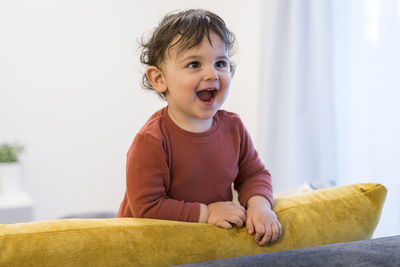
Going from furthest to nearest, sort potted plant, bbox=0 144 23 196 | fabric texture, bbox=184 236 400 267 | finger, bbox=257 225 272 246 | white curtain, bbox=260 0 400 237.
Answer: potted plant, bbox=0 144 23 196 < white curtain, bbox=260 0 400 237 < finger, bbox=257 225 272 246 < fabric texture, bbox=184 236 400 267

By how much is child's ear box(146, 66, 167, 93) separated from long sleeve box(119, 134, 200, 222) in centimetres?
16

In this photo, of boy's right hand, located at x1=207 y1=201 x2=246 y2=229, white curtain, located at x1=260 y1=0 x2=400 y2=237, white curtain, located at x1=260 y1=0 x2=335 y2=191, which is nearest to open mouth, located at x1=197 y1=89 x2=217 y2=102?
boy's right hand, located at x1=207 y1=201 x2=246 y2=229

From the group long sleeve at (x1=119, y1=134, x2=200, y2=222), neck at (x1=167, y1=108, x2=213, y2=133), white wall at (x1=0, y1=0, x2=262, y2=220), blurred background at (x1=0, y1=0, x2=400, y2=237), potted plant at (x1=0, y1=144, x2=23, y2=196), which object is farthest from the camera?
white wall at (x1=0, y1=0, x2=262, y2=220)

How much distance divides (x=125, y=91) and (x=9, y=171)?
1036 millimetres

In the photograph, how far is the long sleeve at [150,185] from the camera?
3.69 ft

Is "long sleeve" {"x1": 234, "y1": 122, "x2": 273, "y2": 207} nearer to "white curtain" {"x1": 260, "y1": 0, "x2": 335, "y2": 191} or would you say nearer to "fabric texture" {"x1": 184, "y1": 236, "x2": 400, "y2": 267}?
"fabric texture" {"x1": 184, "y1": 236, "x2": 400, "y2": 267}

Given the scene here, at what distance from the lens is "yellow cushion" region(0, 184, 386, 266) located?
33.2 inches

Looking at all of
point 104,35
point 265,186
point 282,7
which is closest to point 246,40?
point 282,7

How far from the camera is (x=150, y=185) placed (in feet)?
3.71

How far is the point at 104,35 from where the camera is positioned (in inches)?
143

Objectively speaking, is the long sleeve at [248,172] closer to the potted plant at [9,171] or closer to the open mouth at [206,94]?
the open mouth at [206,94]

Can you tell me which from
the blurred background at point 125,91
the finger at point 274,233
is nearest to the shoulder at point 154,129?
the finger at point 274,233

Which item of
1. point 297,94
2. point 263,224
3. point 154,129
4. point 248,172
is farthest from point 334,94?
point 263,224

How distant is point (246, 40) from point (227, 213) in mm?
2959
